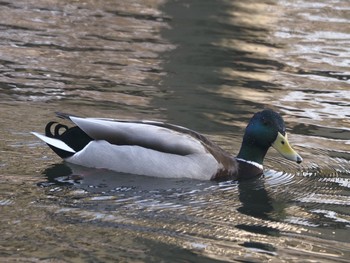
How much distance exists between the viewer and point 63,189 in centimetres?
920

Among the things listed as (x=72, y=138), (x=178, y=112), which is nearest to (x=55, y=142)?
(x=72, y=138)

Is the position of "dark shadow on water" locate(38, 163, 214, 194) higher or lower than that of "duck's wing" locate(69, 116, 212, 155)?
lower

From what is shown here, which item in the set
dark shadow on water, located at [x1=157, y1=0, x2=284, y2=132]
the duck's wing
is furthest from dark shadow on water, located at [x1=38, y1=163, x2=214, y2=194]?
Result: dark shadow on water, located at [x1=157, y1=0, x2=284, y2=132]

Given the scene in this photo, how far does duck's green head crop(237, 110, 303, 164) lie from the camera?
10289mm

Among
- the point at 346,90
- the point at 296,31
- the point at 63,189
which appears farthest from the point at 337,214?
the point at 296,31

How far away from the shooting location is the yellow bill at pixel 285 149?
399 inches

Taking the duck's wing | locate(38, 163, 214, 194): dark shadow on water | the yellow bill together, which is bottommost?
locate(38, 163, 214, 194): dark shadow on water

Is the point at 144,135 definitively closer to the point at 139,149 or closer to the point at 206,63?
the point at 139,149

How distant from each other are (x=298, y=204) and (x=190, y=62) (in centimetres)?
589

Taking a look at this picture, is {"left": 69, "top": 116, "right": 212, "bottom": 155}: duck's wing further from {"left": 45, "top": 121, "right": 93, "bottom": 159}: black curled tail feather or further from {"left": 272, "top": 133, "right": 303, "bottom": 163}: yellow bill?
{"left": 272, "top": 133, "right": 303, "bottom": 163}: yellow bill

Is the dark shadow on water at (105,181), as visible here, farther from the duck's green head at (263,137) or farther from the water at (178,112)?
the duck's green head at (263,137)

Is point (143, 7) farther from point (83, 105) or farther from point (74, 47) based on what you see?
Result: point (83, 105)

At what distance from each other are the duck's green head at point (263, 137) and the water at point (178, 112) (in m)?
0.24

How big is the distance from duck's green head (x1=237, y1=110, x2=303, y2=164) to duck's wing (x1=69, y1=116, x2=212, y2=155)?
1.95ft
